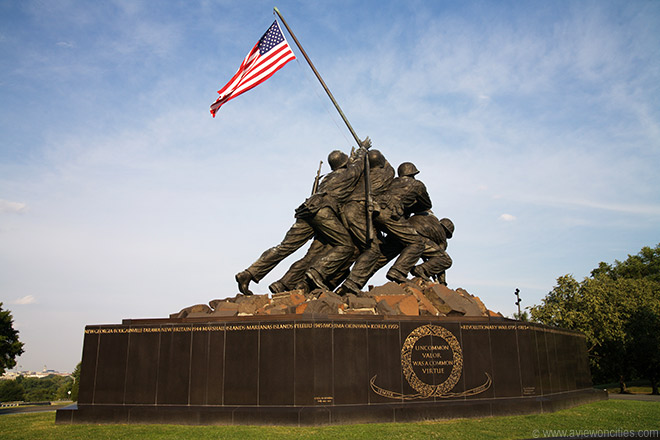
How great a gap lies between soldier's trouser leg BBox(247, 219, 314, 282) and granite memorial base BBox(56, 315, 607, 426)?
2.64 meters

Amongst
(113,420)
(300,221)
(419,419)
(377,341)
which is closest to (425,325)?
(377,341)

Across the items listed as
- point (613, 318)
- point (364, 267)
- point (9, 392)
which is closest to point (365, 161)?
point (364, 267)

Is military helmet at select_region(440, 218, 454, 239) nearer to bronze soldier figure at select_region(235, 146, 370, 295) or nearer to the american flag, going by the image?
bronze soldier figure at select_region(235, 146, 370, 295)

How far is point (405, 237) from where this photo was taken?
12.1 m

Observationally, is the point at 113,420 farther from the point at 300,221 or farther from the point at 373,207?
the point at 373,207

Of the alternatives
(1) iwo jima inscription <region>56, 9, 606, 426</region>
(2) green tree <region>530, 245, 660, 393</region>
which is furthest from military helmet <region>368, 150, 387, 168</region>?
(2) green tree <region>530, 245, 660, 393</region>

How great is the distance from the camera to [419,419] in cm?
817

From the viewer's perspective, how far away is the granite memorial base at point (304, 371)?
8.12 m

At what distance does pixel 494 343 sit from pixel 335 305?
123 inches

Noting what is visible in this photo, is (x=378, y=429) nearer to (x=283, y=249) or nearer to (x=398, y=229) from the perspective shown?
(x=283, y=249)

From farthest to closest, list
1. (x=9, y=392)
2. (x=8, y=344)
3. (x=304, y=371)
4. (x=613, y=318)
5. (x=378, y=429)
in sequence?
1. (x=9, y=392)
2. (x=8, y=344)
3. (x=613, y=318)
4. (x=304, y=371)
5. (x=378, y=429)

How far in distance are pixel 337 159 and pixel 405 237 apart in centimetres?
265

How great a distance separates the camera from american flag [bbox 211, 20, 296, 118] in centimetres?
1218

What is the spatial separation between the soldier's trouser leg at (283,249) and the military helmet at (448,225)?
12.2ft
